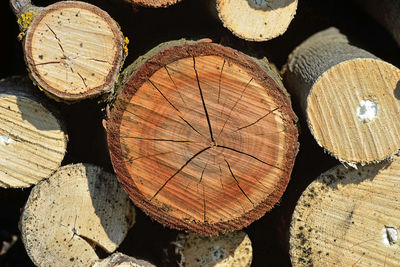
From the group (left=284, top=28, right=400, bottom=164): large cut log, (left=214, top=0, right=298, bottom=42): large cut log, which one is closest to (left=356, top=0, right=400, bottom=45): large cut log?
(left=284, top=28, right=400, bottom=164): large cut log

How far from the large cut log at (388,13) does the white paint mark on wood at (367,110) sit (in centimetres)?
86

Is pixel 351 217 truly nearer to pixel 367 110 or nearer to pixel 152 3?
pixel 367 110

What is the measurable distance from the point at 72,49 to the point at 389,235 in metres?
1.88

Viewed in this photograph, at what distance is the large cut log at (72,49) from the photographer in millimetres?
1963

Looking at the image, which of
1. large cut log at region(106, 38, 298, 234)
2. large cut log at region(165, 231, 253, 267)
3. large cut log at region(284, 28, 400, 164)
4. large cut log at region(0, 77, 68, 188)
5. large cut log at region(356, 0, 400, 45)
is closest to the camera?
large cut log at region(106, 38, 298, 234)

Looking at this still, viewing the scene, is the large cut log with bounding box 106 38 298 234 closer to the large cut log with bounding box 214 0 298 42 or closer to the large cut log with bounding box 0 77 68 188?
the large cut log with bounding box 214 0 298 42

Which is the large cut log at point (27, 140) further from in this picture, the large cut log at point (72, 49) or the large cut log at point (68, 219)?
the large cut log at point (72, 49)

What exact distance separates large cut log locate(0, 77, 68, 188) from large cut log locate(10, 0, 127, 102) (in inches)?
10.1

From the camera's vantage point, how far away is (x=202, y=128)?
194 cm

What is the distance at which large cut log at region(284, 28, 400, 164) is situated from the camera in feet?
6.73

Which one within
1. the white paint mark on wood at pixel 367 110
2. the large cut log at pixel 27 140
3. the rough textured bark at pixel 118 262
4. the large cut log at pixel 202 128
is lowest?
the rough textured bark at pixel 118 262

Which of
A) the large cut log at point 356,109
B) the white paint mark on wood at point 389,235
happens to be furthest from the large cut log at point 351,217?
the large cut log at point 356,109

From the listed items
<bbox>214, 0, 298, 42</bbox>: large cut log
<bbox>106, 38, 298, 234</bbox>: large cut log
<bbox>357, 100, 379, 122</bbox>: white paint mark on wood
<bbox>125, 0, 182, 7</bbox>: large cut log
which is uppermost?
<bbox>214, 0, 298, 42</bbox>: large cut log

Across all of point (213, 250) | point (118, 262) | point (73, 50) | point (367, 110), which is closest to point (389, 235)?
point (367, 110)
